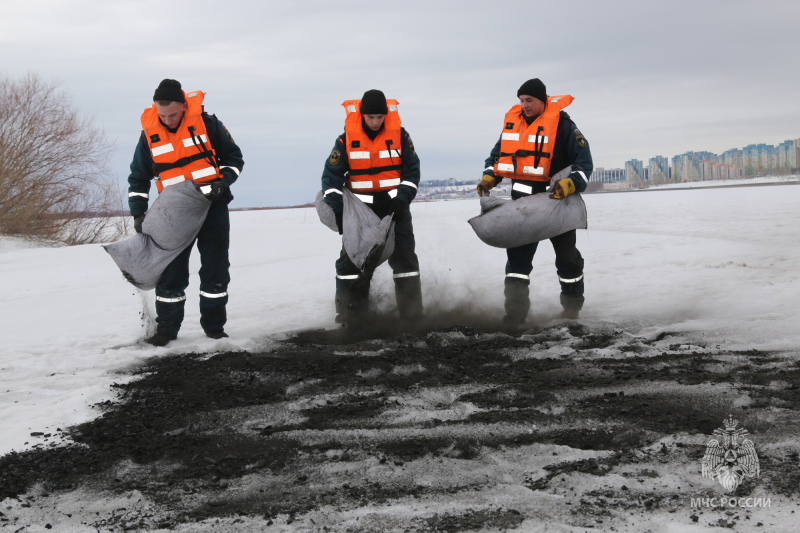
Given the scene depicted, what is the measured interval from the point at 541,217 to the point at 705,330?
1.38m

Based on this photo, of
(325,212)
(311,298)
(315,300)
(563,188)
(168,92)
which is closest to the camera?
(168,92)

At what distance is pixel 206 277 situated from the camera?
5.00m

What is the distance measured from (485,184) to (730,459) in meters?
3.28

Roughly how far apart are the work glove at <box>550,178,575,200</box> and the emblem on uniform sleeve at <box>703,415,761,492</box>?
8.21 ft

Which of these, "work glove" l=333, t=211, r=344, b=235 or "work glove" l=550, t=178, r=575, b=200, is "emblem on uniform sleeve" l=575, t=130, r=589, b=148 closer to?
"work glove" l=550, t=178, r=575, b=200

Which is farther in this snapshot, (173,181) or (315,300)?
(315,300)

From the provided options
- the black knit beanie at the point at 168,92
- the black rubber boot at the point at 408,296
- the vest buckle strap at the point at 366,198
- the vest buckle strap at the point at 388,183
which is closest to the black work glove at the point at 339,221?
the vest buckle strap at the point at 366,198

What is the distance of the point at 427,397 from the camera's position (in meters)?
3.48

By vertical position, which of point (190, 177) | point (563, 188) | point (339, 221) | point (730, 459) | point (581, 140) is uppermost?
point (581, 140)

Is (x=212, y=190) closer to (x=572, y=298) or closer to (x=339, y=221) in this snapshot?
(x=339, y=221)

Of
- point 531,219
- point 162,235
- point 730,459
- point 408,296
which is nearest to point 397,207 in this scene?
point 408,296

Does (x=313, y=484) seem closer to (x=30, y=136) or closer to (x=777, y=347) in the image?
(x=777, y=347)

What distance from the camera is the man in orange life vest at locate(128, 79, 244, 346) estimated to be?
4.84 meters

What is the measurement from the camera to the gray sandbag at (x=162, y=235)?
473cm
